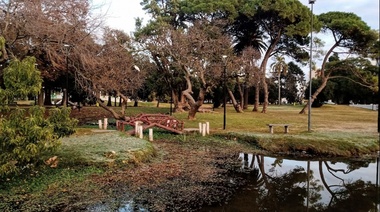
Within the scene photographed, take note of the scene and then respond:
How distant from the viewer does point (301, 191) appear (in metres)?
7.45

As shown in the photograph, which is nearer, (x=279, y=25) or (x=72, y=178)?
(x=72, y=178)

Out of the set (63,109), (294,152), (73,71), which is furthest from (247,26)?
(63,109)

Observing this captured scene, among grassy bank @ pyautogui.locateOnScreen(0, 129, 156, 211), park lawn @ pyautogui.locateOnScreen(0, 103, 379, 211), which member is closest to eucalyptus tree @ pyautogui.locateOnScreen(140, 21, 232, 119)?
park lawn @ pyautogui.locateOnScreen(0, 103, 379, 211)

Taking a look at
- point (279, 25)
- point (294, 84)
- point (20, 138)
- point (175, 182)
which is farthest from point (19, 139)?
point (294, 84)

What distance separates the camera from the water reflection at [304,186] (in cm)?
630

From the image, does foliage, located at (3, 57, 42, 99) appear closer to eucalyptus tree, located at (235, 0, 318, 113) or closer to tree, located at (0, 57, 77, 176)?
tree, located at (0, 57, 77, 176)

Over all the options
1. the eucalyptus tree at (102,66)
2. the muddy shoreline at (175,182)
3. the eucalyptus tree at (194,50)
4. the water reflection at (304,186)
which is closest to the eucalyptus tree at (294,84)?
the eucalyptus tree at (194,50)

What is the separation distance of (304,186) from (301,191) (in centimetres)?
52

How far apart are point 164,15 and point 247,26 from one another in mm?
8940

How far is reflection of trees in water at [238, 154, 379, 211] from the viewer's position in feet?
20.6

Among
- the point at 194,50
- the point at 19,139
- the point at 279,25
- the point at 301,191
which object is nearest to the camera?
the point at 19,139

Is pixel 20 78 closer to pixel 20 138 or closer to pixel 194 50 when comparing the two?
pixel 20 138

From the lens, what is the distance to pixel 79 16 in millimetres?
16078

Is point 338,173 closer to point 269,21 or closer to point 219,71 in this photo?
point 219,71
